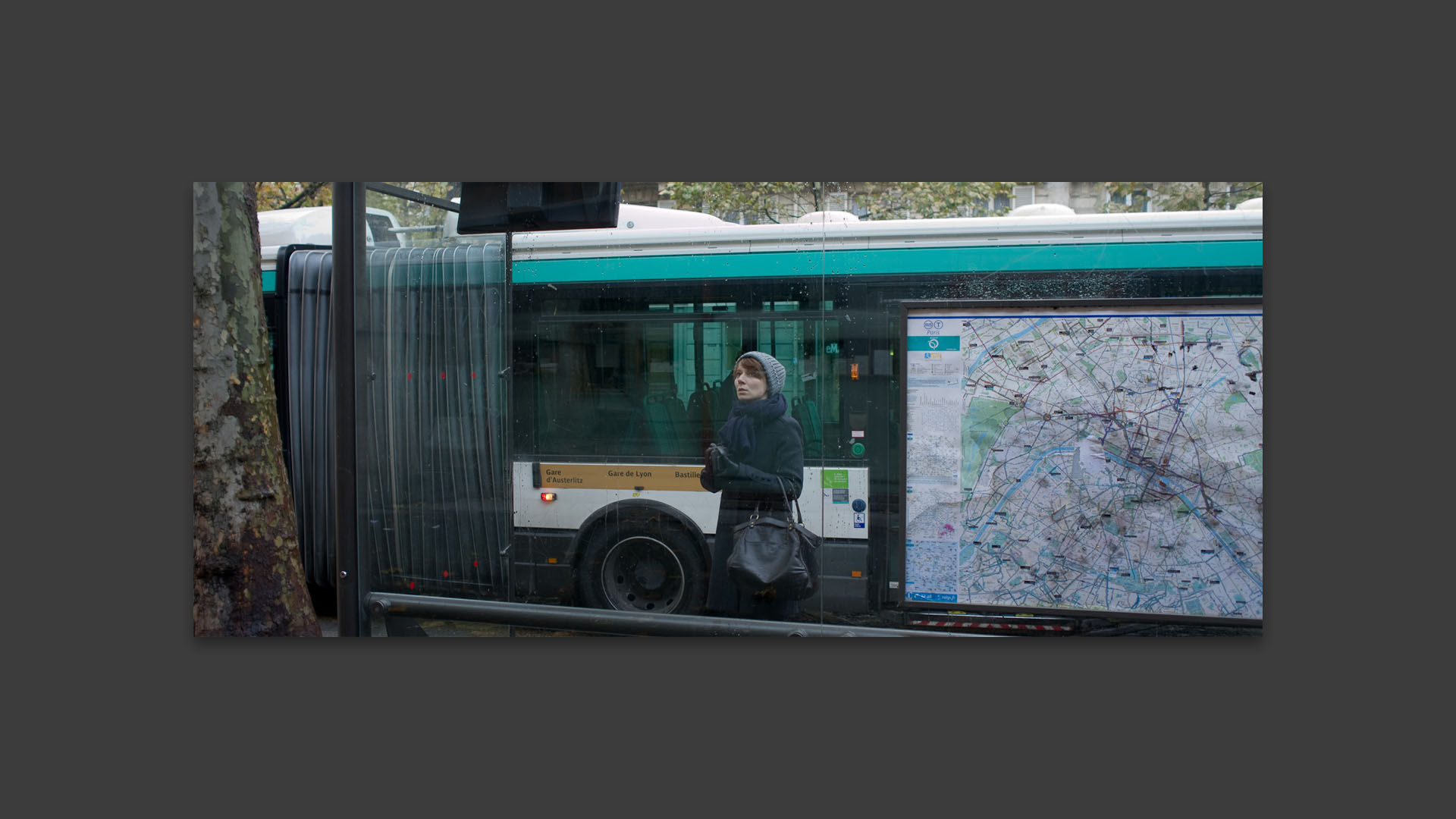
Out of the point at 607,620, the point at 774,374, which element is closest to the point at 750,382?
the point at 774,374

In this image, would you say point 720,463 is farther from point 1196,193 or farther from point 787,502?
point 1196,193

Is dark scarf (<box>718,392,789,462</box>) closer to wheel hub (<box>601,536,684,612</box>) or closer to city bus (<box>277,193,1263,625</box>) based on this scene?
city bus (<box>277,193,1263,625</box>)

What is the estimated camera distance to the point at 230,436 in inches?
195

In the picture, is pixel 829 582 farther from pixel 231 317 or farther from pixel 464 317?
pixel 231 317

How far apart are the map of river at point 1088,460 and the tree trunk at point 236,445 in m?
3.20

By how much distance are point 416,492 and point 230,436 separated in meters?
1.02

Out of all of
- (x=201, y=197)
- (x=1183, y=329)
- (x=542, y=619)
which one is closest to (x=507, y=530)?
(x=542, y=619)

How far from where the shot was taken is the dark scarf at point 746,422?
523 cm

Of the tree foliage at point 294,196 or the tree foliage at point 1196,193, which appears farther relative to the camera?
the tree foliage at point 294,196

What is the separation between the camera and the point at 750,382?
5.27m

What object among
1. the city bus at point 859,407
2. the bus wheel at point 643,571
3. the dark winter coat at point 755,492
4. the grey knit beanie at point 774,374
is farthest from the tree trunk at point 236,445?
the grey knit beanie at point 774,374

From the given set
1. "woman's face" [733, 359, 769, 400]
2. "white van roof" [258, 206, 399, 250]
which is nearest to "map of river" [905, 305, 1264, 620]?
"woman's face" [733, 359, 769, 400]

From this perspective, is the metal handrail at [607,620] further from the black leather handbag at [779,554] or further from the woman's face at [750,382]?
the woman's face at [750,382]

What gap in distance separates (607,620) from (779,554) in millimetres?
975
